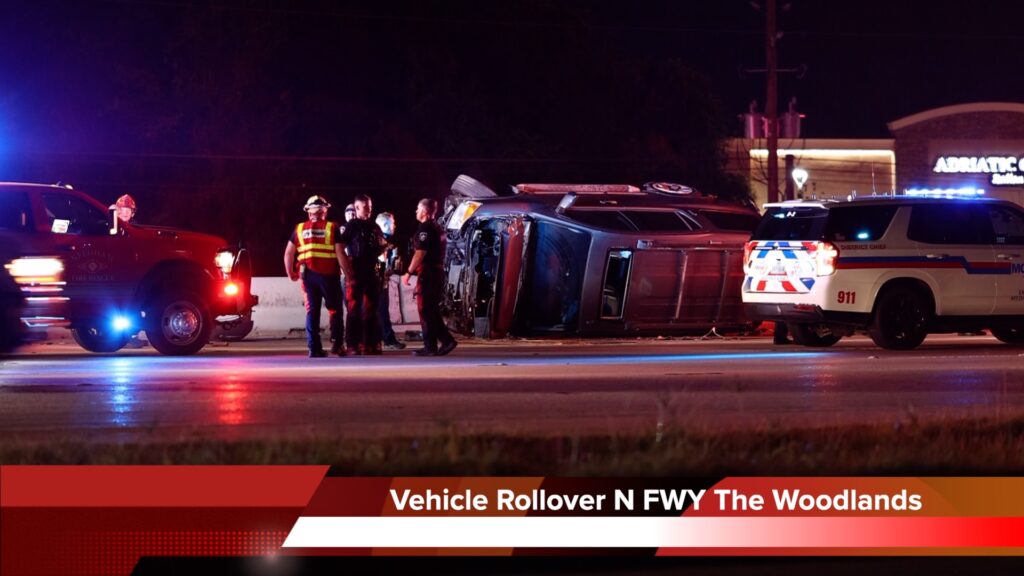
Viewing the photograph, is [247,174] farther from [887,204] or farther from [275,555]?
[275,555]

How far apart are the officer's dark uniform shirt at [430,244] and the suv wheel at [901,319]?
5.16 metres

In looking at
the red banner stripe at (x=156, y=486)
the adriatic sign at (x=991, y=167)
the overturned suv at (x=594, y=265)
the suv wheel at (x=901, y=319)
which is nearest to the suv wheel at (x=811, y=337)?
the suv wheel at (x=901, y=319)

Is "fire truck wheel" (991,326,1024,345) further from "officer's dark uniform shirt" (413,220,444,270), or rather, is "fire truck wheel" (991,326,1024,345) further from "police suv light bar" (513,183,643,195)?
"officer's dark uniform shirt" (413,220,444,270)

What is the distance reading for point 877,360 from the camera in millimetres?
17641

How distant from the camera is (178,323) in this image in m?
19.4

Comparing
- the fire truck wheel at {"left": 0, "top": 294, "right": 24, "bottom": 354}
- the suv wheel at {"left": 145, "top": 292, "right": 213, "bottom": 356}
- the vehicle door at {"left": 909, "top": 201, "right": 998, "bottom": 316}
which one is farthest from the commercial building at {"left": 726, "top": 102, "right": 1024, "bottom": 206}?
the fire truck wheel at {"left": 0, "top": 294, "right": 24, "bottom": 354}

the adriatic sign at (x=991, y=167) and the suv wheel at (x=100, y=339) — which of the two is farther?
the adriatic sign at (x=991, y=167)

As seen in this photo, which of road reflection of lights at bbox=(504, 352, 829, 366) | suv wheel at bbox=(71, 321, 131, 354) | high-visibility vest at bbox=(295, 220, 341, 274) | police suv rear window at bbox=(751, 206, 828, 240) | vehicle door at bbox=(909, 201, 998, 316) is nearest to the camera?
road reflection of lights at bbox=(504, 352, 829, 366)

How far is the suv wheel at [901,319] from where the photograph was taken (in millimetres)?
19109

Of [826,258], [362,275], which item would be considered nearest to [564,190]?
[362,275]

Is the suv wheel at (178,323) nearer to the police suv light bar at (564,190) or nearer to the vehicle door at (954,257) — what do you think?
the police suv light bar at (564,190)

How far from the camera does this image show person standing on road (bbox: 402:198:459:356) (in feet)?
60.2

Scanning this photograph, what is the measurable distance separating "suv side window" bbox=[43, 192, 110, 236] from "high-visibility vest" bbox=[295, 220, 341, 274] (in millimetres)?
2430

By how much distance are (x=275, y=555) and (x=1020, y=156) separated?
62721mm
